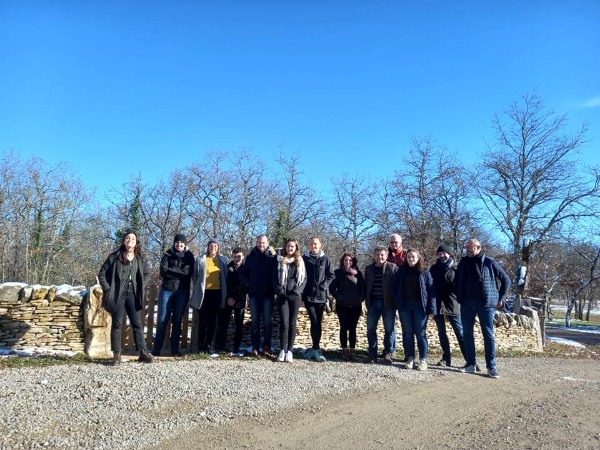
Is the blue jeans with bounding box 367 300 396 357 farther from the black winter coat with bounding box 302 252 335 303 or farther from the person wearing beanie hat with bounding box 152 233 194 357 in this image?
the person wearing beanie hat with bounding box 152 233 194 357

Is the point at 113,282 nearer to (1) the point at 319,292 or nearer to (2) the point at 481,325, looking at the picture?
(1) the point at 319,292

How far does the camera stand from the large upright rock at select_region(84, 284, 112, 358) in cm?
726

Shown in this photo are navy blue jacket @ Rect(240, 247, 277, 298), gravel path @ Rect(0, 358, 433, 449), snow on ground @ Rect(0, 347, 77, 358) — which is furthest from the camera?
navy blue jacket @ Rect(240, 247, 277, 298)

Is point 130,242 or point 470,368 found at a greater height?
point 130,242

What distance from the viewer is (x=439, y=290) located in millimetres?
7508

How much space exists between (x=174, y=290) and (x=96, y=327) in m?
1.47

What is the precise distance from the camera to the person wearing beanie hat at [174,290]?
23.6ft

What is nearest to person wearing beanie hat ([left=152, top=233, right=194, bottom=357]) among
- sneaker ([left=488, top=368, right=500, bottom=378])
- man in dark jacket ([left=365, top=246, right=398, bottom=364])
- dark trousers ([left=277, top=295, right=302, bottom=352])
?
dark trousers ([left=277, top=295, right=302, bottom=352])

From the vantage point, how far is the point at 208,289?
24.4 feet

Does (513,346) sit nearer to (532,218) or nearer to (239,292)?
(239,292)

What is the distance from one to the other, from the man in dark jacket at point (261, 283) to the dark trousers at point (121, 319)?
1762mm

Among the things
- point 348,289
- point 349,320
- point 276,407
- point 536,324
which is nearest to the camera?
point 276,407

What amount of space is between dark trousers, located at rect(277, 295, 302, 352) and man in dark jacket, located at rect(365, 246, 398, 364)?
1.26 meters

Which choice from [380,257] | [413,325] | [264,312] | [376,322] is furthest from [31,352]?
[413,325]
